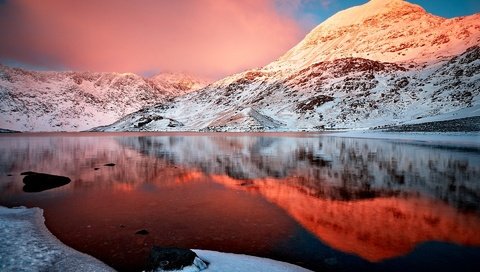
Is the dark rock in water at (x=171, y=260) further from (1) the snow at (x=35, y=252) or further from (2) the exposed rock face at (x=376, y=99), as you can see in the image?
(2) the exposed rock face at (x=376, y=99)

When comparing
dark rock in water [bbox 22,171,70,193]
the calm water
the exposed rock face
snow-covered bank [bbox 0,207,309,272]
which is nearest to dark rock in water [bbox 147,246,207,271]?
snow-covered bank [bbox 0,207,309,272]

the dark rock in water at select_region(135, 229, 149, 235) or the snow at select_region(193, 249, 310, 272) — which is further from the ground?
the dark rock in water at select_region(135, 229, 149, 235)

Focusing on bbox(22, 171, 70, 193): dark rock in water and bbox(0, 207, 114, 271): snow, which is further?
bbox(22, 171, 70, 193): dark rock in water

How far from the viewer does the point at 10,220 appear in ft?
47.4

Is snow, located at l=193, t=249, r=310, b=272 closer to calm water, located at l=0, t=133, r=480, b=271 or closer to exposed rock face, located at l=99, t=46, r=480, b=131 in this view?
calm water, located at l=0, t=133, r=480, b=271

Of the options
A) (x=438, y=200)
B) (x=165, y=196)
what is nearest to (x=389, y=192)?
(x=438, y=200)

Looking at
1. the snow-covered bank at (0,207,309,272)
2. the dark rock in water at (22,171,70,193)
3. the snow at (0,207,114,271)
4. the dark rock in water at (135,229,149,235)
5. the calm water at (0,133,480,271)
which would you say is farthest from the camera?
the dark rock in water at (22,171,70,193)

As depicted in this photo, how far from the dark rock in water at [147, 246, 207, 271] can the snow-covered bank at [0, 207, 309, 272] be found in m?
0.49

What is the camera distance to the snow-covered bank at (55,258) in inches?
386

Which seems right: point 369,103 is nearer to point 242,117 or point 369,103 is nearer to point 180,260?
point 242,117

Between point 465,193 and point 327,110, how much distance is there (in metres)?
151

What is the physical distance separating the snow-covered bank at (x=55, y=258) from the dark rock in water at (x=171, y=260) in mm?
492

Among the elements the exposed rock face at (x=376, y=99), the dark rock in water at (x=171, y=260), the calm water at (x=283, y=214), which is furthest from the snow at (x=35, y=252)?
the exposed rock face at (x=376, y=99)

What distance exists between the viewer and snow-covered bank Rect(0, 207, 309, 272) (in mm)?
9805
